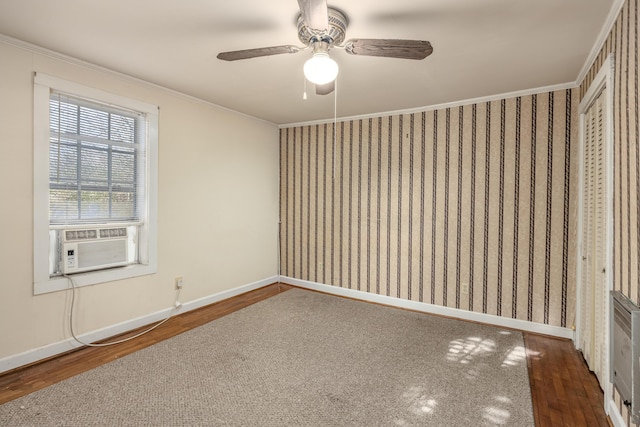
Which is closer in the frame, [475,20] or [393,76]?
[475,20]

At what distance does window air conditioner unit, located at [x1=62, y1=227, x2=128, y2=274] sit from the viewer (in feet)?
9.13

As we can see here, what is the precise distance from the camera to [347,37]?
7.56 ft

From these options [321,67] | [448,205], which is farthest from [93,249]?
[448,205]

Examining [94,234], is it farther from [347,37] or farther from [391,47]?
[391,47]

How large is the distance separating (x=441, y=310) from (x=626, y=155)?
99.9 inches

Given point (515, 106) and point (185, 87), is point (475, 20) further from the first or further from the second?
point (185, 87)

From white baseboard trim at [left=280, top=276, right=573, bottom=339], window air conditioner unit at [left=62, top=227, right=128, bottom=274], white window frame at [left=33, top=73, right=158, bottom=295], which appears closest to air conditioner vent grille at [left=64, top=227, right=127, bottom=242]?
window air conditioner unit at [left=62, top=227, right=128, bottom=274]

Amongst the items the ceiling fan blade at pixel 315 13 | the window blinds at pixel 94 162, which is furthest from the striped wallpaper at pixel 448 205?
the ceiling fan blade at pixel 315 13

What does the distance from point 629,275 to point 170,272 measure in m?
3.83

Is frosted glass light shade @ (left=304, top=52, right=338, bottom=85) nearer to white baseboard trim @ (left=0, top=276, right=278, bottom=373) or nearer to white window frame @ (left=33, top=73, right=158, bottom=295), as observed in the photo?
white window frame @ (left=33, top=73, right=158, bottom=295)

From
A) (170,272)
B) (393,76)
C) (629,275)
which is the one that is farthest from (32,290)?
(629,275)

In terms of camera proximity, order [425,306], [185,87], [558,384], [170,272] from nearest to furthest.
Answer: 1. [558,384]
2. [185,87]
3. [170,272]
4. [425,306]

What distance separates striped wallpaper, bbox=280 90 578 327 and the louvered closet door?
319 mm

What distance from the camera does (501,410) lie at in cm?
208
